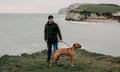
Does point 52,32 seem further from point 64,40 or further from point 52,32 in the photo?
point 64,40

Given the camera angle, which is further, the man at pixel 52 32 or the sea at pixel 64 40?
the sea at pixel 64 40

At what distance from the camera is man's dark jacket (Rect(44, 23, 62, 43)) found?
16938 mm

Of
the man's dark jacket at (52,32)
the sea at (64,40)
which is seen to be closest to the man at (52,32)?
the man's dark jacket at (52,32)

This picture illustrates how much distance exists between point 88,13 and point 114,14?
10.9 meters

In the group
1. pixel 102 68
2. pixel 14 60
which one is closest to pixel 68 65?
pixel 102 68

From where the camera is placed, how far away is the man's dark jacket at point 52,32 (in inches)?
667

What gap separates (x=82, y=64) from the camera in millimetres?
17625

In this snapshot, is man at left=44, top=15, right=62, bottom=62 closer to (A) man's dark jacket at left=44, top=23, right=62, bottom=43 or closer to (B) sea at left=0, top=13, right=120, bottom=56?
(A) man's dark jacket at left=44, top=23, right=62, bottom=43

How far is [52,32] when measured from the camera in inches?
670

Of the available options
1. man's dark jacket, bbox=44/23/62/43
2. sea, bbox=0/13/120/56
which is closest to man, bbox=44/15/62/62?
man's dark jacket, bbox=44/23/62/43

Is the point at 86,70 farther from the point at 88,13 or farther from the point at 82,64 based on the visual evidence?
the point at 88,13

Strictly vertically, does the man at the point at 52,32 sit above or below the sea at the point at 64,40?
above

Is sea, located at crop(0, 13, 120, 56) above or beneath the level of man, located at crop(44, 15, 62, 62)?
beneath

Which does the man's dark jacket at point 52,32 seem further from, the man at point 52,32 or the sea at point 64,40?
the sea at point 64,40
